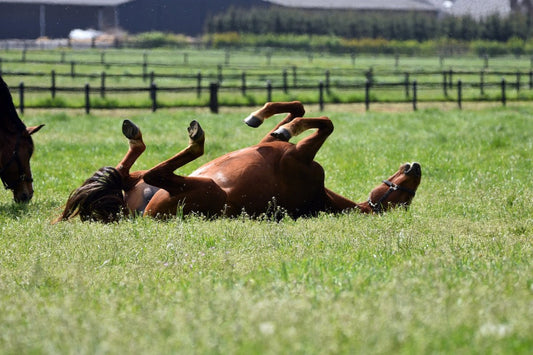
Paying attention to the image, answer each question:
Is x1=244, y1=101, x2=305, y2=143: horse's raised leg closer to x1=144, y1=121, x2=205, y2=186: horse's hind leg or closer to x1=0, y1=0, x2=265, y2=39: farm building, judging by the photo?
x1=144, y1=121, x2=205, y2=186: horse's hind leg

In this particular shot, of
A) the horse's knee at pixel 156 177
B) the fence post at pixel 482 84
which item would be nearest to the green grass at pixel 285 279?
the horse's knee at pixel 156 177

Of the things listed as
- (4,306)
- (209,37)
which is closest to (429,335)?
(4,306)

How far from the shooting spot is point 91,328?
3.51m

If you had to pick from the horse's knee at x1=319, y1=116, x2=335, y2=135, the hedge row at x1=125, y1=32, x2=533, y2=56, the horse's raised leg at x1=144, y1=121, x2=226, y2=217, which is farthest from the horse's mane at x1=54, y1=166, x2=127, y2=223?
the hedge row at x1=125, y1=32, x2=533, y2=56

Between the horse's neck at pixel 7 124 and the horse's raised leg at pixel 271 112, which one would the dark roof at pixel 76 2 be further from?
the horse's raised leg at pixel 271 112

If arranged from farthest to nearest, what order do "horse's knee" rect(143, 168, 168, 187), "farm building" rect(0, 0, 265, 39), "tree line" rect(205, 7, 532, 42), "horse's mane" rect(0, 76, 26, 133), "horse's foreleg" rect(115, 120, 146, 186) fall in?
1. "tree line" rect(205, 7, 532, 42)
2. "farm building" rect(0, 0, 265, 39)
3. "horse's mane" rect(0, 76, 26, 133)
4. "horse's foreleg" rect(115, 120, 146, 186)
5. "horse's knee" rect(143, 168, 168, 187)

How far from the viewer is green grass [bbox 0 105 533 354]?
130 inches

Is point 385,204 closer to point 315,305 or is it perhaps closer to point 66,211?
point 66,211

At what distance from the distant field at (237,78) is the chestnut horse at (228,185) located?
19.5m

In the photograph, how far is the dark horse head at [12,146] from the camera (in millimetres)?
8891

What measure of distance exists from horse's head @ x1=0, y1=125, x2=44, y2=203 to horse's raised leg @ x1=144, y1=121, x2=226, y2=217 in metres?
2.51

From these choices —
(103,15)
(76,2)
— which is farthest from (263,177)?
(103,15)

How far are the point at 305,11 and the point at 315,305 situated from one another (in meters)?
96.0

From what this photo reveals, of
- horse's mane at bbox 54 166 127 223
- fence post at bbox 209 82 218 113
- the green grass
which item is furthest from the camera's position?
fence post at bbox 209 82 218 113
